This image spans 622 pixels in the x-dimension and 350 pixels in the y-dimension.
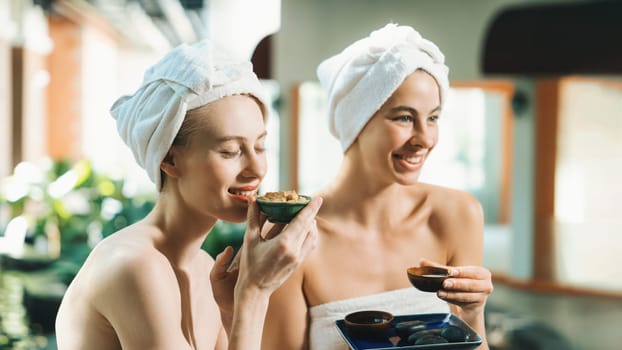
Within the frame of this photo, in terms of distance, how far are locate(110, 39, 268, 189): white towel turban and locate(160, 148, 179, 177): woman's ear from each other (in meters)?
0.01

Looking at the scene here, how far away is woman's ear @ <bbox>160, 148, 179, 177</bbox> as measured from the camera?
136 cm

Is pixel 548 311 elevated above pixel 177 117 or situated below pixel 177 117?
below

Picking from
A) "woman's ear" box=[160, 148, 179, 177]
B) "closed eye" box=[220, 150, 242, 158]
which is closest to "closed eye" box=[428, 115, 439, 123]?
"closed eye" box=[220, 150, 242, 158]

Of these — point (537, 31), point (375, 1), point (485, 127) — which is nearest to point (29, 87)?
point (375, 1)

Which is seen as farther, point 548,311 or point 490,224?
point 490,224

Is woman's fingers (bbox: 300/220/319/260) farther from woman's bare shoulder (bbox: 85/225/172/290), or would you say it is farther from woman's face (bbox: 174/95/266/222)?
woman's bare shoulder (bbox: 85/225/172/290)

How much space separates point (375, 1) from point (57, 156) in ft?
24.3

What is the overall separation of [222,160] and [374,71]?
1.49 feet

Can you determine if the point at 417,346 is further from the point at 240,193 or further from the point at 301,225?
the point at 240,193

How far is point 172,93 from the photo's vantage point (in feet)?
4.33

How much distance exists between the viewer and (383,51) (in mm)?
1579

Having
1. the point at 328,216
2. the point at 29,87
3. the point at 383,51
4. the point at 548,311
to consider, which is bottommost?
the point at 548,311

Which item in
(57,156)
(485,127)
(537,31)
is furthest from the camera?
(57,156)

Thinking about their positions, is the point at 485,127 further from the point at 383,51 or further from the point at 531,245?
the point at 383,51
